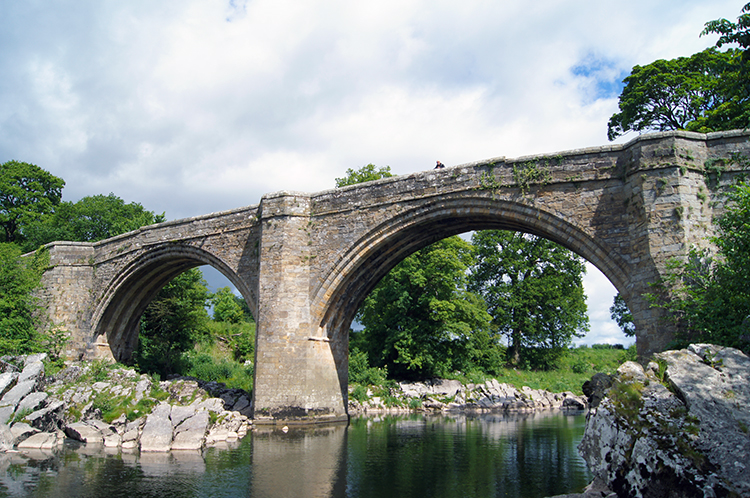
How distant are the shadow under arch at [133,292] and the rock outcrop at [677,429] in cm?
1344

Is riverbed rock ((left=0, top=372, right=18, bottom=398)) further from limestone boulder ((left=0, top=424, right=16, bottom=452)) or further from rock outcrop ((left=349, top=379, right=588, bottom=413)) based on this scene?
rock outcrop ((left=349, top=379, right=588, bottom=413))

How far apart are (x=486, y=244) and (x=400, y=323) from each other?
27.2 feet

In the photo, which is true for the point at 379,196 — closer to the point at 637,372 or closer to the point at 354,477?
the point at 354,477

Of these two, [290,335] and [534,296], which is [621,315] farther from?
[290,335]

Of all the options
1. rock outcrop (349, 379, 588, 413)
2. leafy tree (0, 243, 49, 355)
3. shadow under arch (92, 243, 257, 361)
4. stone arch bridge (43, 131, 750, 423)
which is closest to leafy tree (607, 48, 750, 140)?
stone arch bridge (43, 131, 750, 423)

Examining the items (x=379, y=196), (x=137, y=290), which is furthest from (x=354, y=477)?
(x=137, y=290)

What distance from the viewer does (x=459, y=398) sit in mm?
21719

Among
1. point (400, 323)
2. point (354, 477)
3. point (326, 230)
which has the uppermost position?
point (326, 230)

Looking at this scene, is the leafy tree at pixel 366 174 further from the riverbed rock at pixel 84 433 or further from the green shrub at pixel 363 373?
the riverbed rock at pixel 84 433

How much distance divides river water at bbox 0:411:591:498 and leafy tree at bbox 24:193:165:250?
1783 centimetres

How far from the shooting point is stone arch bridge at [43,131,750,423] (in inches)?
401

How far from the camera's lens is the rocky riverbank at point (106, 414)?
1047 centimetres

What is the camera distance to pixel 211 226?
16.3 m

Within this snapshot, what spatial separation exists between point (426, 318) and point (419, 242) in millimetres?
9688
